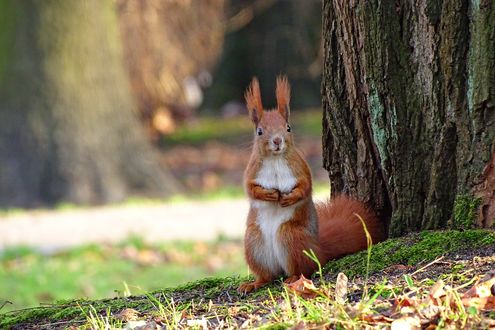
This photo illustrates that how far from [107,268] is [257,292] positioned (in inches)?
150

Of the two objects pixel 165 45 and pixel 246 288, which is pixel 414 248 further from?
pixel 165 45

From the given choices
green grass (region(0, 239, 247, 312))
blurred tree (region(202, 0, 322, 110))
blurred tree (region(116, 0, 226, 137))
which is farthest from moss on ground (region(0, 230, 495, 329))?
blurred tree (region(202, 0, 322, 110))

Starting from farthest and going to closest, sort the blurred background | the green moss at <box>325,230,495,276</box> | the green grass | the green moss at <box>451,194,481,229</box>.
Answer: the blurred background → the green grass → the green moss at <box>451,194,481,229</box> → the green moss at <box>325,230,495,276</box>

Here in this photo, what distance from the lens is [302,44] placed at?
18469mm

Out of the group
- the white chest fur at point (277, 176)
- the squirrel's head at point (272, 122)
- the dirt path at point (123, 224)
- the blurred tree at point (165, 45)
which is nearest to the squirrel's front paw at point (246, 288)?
the white chest fur at point (277, 176)

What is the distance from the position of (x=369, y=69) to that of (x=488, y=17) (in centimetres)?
59

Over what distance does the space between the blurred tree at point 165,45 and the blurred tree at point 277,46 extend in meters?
2.37

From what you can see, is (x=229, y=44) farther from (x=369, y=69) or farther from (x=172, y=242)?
(x=369, y=69)

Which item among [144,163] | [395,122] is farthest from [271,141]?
[144,163]

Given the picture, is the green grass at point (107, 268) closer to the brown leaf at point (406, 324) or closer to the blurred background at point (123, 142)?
the blurred background at point (123, 142)

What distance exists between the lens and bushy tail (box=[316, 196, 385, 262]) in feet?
13.4

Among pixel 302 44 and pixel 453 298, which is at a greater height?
pixel 302 44

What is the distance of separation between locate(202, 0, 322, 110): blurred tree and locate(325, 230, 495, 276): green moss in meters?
13.9

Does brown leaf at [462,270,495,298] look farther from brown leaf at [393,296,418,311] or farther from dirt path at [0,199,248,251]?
dirt path at [0,199,248,251]
